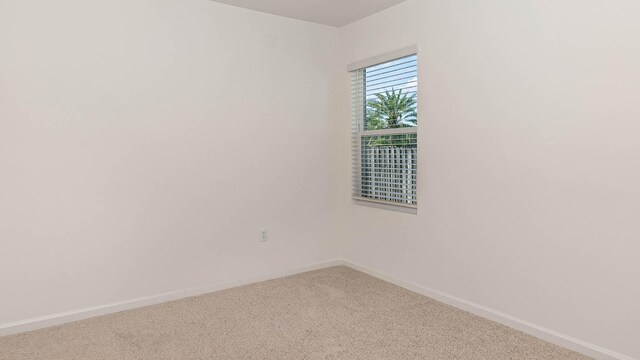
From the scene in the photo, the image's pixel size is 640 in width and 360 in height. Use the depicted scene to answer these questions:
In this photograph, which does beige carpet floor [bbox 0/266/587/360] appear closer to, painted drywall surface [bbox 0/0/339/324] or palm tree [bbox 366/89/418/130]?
painted drywall surface [bbox 0/0/339/324]

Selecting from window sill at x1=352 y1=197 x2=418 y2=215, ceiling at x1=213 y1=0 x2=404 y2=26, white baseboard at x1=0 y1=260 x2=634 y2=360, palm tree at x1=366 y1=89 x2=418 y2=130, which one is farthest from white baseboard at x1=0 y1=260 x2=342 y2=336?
ceiling at x1=213 y1=0 x2=404 y2=26

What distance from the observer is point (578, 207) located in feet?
8.05

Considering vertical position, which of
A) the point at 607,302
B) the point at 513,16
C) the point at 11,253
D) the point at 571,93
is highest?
the point at 513,16

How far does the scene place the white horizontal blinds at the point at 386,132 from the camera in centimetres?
357

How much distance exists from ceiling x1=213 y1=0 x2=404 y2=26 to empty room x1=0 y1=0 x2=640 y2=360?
27 millimetres

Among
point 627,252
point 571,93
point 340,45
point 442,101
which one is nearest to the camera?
point 627,252

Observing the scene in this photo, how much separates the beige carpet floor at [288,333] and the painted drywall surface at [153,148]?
1.04 ft

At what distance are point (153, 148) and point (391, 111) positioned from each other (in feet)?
6.62

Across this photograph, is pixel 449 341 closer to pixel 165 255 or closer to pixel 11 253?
pixel 165 255

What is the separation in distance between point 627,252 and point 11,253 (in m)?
3.70

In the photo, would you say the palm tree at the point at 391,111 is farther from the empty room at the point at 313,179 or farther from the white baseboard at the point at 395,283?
the white baseboard at the point at 395,283

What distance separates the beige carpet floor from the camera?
8.13ft

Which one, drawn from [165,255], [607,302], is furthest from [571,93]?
[165,255]

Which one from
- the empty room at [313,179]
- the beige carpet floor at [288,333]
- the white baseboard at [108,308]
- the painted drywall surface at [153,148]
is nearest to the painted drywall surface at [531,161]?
the empty room at [313,179]
